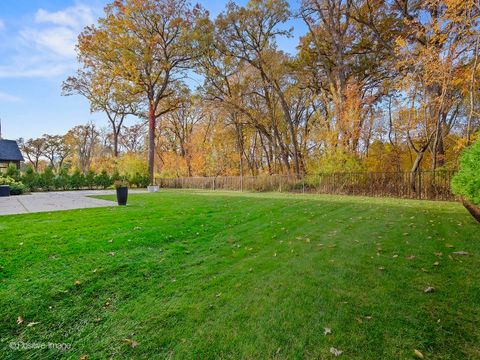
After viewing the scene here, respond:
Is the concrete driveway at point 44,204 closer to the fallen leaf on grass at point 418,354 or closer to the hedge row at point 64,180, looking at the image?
the fallen leaf on grass at point 418,354

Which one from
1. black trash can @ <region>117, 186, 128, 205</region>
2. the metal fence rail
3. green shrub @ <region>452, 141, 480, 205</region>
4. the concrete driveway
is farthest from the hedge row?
green shrub @ <region>452, 141, 480, 205</region>

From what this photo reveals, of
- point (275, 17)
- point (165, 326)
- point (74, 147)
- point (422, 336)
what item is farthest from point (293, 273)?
point (74, 147)

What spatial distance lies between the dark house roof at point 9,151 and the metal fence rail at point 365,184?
57.3 ft

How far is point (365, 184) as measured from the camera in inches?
459

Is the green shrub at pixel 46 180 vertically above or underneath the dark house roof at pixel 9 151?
underneath

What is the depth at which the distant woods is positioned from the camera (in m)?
10.5

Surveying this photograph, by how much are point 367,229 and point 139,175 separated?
19434 millimetres

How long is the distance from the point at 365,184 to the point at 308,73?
9.64 metres

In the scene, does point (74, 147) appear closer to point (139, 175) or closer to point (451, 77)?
point (139, 175)

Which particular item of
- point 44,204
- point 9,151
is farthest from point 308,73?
point 9,151

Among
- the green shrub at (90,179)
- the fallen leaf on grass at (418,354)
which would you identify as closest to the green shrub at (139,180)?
the green shrub at (90,179)

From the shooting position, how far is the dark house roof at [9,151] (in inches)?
768

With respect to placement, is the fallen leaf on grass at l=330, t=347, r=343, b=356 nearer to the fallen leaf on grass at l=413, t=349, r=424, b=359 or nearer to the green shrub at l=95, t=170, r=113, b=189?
the fallen leaf on grass at l=413, t=349, r=424, b=359

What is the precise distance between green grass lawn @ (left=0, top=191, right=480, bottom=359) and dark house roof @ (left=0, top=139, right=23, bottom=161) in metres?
20.7
